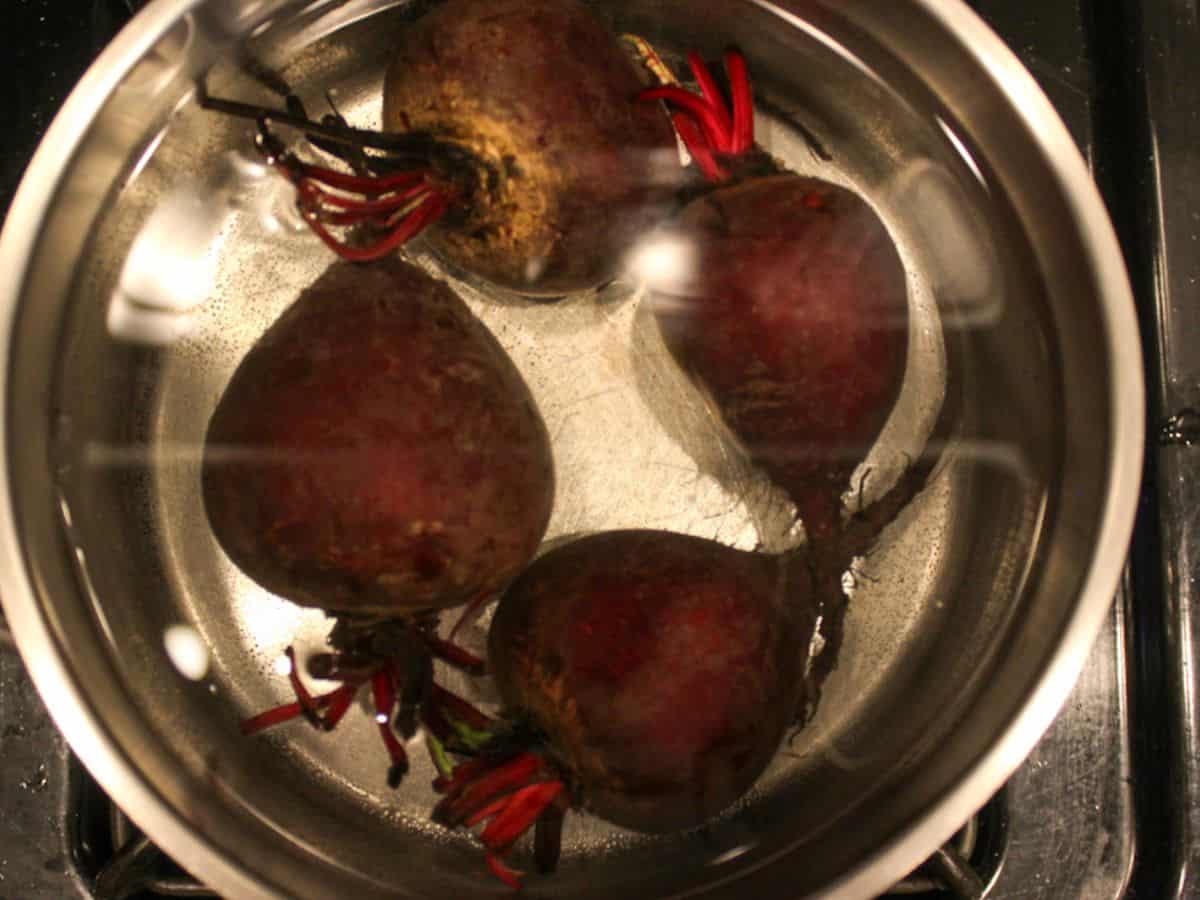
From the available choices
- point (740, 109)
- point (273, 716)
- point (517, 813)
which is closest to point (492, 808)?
point (517, 813)

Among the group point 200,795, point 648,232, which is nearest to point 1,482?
point 200,795

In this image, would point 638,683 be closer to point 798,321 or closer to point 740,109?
point 798,321

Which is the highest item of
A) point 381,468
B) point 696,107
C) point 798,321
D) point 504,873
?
point 696,107

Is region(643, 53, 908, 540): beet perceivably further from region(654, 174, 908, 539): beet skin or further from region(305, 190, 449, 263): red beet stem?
region(305, 190, 449, 263): red beet stem

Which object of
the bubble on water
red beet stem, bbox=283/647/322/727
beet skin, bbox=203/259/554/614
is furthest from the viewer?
the bubble on water

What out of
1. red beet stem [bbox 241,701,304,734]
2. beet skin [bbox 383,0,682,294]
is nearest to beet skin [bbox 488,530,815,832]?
red beet stem [bbox 241,701,304,734]

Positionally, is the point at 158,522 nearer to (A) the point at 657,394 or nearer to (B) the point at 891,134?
(A) the point at 657,394
